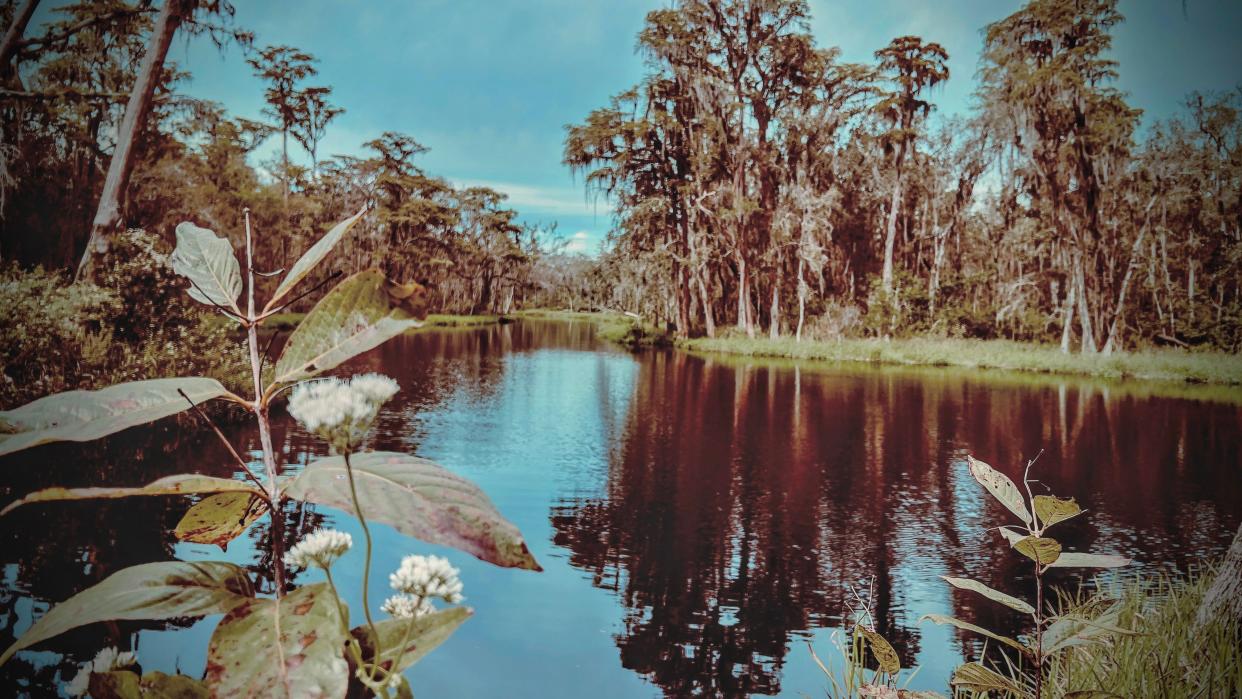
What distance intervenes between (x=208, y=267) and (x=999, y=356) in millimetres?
23540

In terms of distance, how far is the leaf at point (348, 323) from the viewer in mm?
596

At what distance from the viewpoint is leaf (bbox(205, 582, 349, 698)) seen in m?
0.47

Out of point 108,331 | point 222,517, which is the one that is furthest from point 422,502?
point 108,331

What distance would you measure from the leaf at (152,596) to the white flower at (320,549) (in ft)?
0.19

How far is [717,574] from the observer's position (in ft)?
16.6

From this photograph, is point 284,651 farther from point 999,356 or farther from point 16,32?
point 999,356

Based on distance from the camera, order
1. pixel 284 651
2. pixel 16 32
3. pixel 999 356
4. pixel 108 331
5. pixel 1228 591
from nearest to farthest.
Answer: pixel 284 651
pixel 1228 591
pixel 16 32
pixel 108 331
pixel 999 356

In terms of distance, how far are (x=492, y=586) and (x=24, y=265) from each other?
365 inches

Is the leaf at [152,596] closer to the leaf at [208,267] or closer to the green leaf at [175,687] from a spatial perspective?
the green leaf at [175,687]

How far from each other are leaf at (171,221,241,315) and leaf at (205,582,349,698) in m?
0.27

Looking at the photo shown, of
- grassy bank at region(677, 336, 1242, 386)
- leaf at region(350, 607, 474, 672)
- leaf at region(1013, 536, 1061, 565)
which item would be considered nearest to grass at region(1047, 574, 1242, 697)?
leaf at region(1013, 536, 1061, 565)

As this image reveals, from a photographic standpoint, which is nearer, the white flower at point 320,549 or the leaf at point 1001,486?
the white flower at point 320,549

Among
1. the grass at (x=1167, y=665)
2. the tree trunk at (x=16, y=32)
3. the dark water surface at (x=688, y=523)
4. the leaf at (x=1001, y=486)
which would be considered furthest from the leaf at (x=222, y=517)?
the tree trunk at (x=16, y=32)

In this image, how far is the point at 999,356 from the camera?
2053cm
